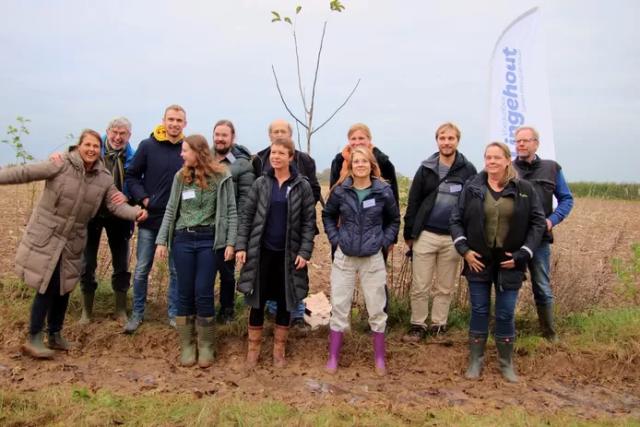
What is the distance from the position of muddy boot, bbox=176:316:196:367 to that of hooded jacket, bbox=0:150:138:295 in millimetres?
1032

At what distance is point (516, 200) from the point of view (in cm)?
436

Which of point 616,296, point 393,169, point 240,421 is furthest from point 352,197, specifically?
point 616,296

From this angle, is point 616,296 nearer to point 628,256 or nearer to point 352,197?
point 628,256

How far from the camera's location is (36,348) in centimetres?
470

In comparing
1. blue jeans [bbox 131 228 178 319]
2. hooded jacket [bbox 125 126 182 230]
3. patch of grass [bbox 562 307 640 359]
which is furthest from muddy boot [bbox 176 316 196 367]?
patch of grass [bbox 562 307 640 359]

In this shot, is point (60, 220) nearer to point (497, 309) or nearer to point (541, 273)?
point (497, 309)

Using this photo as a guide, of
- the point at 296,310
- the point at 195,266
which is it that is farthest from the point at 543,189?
the point at 195,266

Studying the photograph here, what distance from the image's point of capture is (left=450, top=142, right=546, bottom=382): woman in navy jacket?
4375 millimetres

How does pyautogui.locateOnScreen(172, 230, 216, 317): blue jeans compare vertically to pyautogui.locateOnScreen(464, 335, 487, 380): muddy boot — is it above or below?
above

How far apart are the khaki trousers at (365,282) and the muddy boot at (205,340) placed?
119cm

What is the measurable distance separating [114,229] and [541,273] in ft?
14.2

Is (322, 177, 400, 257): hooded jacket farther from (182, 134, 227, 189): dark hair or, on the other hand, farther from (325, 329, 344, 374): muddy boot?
(182, 134, 227, 189): dark hair

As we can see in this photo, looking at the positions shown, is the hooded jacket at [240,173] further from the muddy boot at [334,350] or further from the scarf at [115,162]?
the muddy boot at [334,350]

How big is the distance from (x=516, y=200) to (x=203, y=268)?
2.78 metres
